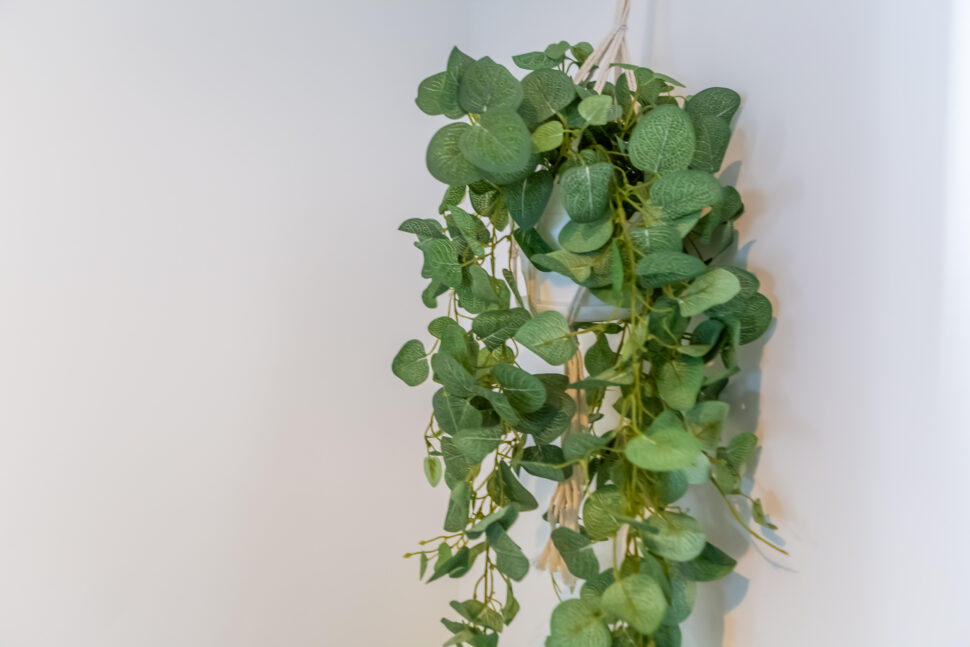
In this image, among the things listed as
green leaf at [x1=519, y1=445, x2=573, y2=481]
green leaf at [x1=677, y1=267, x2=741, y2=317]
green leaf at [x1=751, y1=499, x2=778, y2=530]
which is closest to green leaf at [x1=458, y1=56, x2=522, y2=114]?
green leaf at [x1=677, y1=267, x2=741, y2=317]

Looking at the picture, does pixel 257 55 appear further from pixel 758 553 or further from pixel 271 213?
pixel 758 553

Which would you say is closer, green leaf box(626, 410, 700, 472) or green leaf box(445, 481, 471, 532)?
green leaf box(626, 410, 700, 472)

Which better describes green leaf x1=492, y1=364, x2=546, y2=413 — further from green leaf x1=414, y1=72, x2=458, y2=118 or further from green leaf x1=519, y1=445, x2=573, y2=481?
green leaf x1=414, y1=72, x2=458, y2=118

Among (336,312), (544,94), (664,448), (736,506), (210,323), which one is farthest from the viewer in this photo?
(336,312)

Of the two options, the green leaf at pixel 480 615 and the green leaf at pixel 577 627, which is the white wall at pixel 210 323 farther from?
the green leaf at pixel 577 627

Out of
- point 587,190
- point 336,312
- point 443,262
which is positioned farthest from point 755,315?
point 336,312

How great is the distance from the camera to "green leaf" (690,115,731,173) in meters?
0.67

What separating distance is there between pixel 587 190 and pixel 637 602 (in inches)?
Answer: 13.8

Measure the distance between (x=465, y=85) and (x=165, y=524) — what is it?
78 cm

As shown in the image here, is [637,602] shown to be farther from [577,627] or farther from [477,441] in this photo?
[477,441]

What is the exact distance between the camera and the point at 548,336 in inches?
23.8

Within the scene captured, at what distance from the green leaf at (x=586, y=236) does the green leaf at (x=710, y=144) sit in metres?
0.14

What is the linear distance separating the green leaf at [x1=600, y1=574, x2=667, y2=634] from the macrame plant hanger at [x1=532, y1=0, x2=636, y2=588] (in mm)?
129

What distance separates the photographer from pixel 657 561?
1.91 feet
